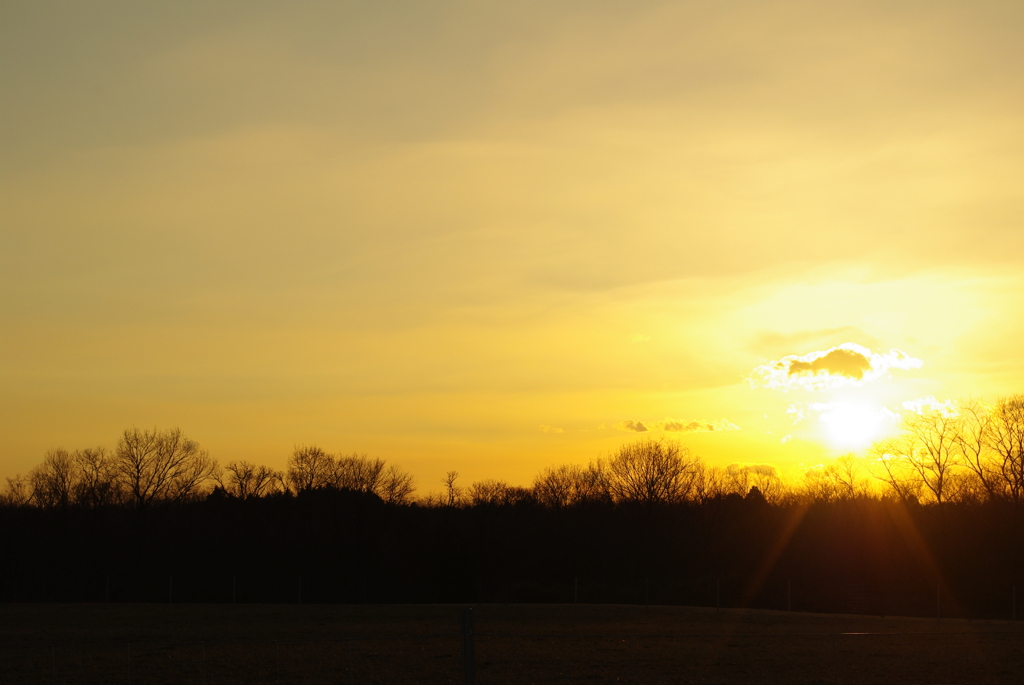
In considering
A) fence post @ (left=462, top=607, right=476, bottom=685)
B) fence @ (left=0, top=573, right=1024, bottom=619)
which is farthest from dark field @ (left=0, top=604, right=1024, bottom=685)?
fence post @ (left=462, top=607, right=476, bottom=685)

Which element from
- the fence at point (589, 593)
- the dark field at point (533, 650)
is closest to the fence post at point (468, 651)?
the dark field at point (533, 650)

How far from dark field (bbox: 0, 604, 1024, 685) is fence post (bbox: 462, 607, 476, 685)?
14386 millimetres

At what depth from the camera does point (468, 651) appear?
722cm

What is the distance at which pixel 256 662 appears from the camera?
2983 centimetres

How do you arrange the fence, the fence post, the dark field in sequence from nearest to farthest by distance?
the fence post → the dark field → the fence

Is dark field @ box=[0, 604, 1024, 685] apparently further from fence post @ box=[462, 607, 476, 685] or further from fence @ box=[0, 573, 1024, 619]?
fence post @ box=[462, 607, 476, 685]

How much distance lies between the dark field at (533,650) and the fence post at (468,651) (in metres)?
14.4

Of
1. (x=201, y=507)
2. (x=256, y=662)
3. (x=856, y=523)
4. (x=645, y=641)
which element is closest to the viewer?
(x=256, y=662)

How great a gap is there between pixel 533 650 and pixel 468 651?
26.2 m

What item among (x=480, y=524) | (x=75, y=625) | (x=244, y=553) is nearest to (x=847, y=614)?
(x=480, y=524)

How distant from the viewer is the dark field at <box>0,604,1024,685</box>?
26.1 meters

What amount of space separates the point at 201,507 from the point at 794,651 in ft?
242

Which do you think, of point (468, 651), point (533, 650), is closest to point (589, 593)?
point (533, 650)

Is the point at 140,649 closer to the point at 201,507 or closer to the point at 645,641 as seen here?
the point at 645,641
